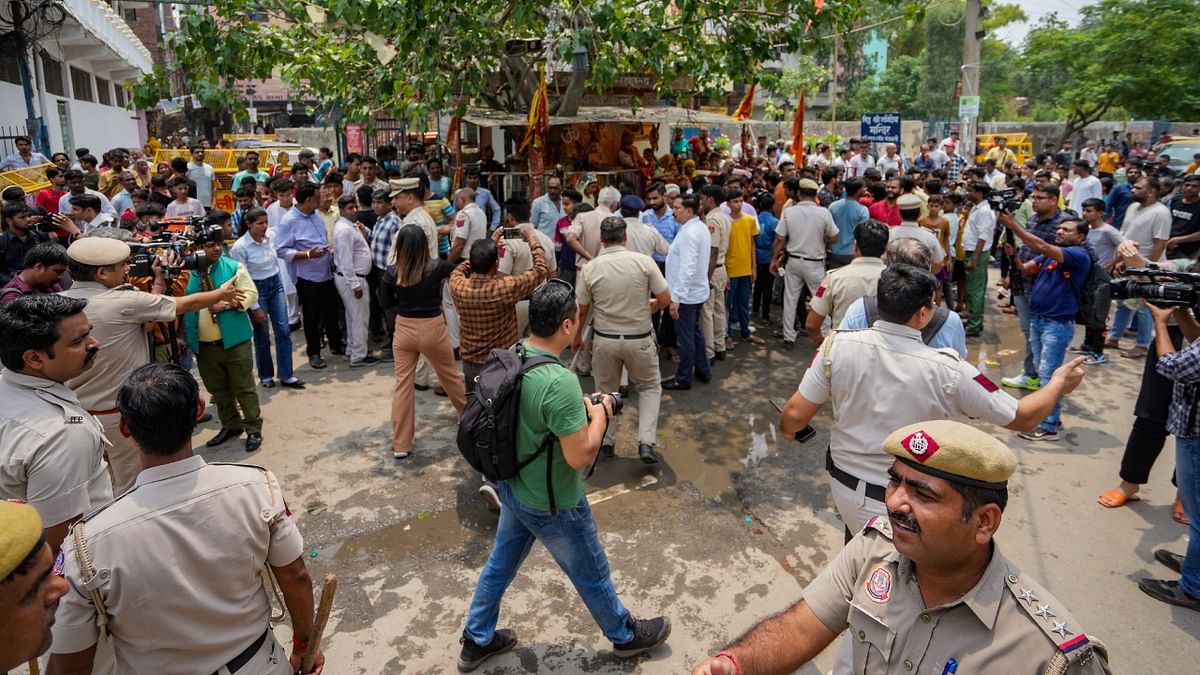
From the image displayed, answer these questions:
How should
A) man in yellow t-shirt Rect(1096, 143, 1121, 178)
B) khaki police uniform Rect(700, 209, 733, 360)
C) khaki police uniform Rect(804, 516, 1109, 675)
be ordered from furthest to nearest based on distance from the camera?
man in yellow t-shirt Rect(1096, 143, 1121, 178) < khaki police uniform Rect(700, 209, 733, 360) < khaki police uniform Rect(804, 516, 1109, 675)

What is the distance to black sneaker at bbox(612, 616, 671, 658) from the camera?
11.4ft

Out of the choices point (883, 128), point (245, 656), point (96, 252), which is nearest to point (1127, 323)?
point (245, 656)

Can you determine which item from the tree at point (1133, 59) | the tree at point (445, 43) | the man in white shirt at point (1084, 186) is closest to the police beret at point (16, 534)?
the tree at point (445, 43)

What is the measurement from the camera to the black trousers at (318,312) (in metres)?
7.58

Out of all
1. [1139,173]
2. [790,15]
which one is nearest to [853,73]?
[1139,173]

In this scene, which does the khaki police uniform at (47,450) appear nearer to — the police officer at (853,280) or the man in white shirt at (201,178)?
the police officer at (853,280)

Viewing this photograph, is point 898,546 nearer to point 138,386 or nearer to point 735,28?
point 138,386

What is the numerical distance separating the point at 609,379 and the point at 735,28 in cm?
485

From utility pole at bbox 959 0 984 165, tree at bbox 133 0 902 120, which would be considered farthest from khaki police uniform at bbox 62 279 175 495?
utility pole at bbox 959 0 984 165

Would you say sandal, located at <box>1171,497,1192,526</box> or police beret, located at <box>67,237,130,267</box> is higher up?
police beret, located at <box>67,237,130,267</box>

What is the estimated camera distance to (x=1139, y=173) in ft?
37.7

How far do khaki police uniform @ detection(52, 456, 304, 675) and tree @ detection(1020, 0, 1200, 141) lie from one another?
29755 mm

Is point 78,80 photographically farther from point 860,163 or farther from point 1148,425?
point 1148,425

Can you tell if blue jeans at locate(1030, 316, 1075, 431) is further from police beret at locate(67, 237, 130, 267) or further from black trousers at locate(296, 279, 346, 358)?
black trousers at locate(296, 279, 346, 358)
